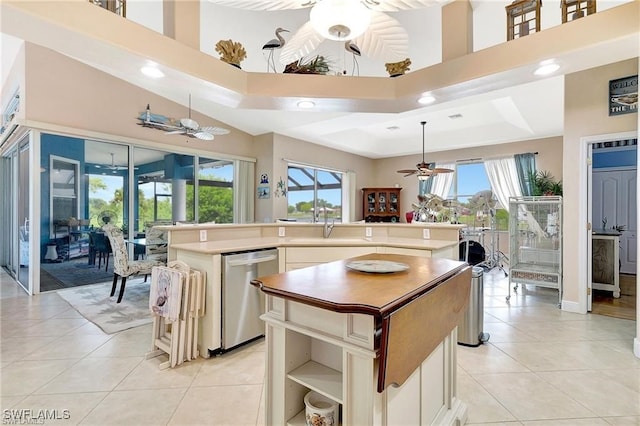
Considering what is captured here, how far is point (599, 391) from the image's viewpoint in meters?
2.03

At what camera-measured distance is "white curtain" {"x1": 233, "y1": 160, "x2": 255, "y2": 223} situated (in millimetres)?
6508

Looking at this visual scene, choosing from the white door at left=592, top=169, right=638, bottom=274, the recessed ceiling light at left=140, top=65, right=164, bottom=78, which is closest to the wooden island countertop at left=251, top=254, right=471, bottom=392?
the recessed ceiling light at left=140, top=65, right=164, bottom=78

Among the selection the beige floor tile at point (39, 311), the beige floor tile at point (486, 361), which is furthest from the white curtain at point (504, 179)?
the beige floor tile at point (39, 311)

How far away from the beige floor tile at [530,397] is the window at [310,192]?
460cm

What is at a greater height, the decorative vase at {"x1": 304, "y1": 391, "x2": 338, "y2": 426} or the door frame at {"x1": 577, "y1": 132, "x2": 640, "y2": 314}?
the door frame at {"x1": 577, "y1": 132, "x2": 640, "y2": 314}

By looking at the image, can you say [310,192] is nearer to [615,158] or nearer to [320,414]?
[615,158]

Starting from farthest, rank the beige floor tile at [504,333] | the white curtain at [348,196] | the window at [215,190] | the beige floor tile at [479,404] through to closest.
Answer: the white curtain at [348,196] → the window at [215,190] → the beige floor tile at [504,333] → the beige floor tile at [479,404]

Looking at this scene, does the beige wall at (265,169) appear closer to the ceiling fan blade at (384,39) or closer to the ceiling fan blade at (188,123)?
the ceiling fan blade at (188,123)

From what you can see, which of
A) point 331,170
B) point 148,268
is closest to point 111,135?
point 148,268

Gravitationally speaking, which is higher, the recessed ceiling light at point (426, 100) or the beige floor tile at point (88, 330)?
the recessed ceiling light at point (426, 100)

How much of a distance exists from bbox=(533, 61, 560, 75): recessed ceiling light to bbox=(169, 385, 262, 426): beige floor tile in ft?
9.91

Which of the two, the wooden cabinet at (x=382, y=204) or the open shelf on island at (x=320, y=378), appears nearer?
the open shelf on island at (x=320, y=378)

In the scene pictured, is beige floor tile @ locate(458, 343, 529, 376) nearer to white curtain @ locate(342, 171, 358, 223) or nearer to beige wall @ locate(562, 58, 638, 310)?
beige wall @ locate(562, 58, 638, 310)

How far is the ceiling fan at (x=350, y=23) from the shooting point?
1404mm
